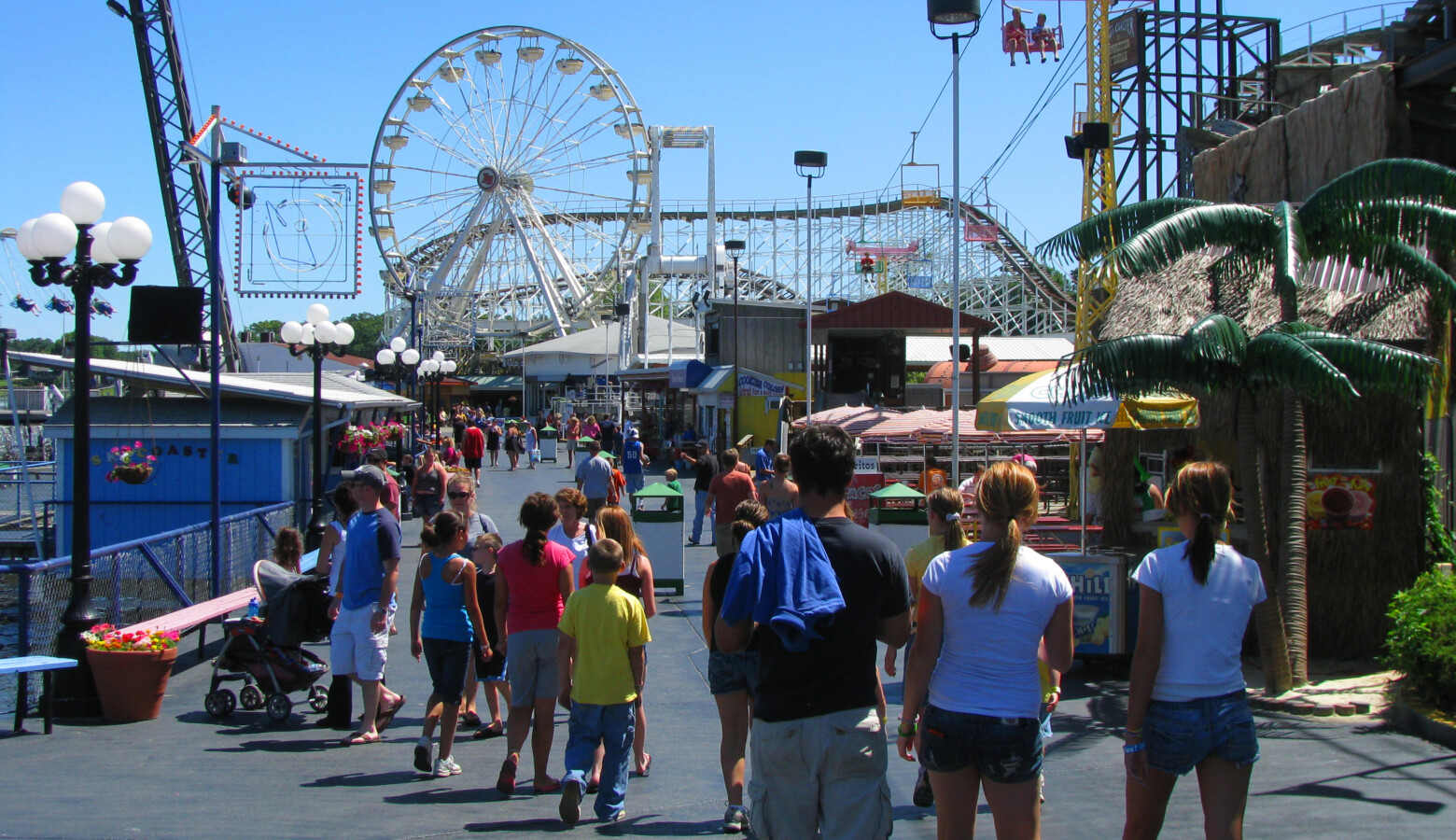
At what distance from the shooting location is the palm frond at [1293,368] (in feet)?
22.2

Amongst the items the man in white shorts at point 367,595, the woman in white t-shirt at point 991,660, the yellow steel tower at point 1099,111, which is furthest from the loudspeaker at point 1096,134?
the woman in white t-shirt at point 991,660

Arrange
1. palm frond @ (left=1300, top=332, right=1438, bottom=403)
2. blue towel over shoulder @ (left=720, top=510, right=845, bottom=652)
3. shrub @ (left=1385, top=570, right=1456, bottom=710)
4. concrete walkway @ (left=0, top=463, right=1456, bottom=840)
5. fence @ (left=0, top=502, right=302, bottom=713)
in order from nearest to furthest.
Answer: blue towel over shoulder @ (left=720, top=510, right=845, bottom=652)
concrete walkway @ (left=0, top=463, right=1456, bottom=840)
shrub @ (left=1385, top=570, right=1456, bottom=710)
palm frond @ (left=1300, top=332, right=1438, bottom=403)
fence @ (left=0, top=502, right=302, bottom=713)

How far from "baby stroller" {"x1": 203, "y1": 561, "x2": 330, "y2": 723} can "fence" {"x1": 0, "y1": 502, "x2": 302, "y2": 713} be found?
1.33 m

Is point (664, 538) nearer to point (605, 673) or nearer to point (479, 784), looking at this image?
point (479, 784)

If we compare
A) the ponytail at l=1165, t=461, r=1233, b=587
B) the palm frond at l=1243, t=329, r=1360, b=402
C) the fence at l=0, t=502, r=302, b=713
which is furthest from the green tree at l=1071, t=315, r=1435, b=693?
the fence at l=0, t=502, r=302, b=713

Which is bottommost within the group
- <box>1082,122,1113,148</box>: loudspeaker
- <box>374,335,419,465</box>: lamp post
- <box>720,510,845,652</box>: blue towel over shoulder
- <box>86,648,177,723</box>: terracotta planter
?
<box>86,648,177,723</box>: terracotta planter

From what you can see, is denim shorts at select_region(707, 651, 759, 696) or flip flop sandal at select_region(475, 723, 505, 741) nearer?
denim shorts at select_region(707, 651, 759, 696)

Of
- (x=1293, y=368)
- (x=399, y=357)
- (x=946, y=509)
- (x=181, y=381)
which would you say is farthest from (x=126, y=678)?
(x=399, y=357)

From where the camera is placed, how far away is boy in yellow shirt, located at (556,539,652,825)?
5.11 meters

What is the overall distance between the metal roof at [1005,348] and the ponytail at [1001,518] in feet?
97.8

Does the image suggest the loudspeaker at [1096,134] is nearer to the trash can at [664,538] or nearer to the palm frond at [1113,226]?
the trash can at [664,538]

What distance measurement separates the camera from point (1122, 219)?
7.79 metres

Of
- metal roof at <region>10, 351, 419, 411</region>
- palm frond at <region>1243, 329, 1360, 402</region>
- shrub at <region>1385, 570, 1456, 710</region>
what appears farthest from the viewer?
metal roof at <region>10, 351, 419, 411</region>

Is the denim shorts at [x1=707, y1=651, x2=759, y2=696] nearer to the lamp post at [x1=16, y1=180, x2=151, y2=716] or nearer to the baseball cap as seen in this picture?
the baseball cap
